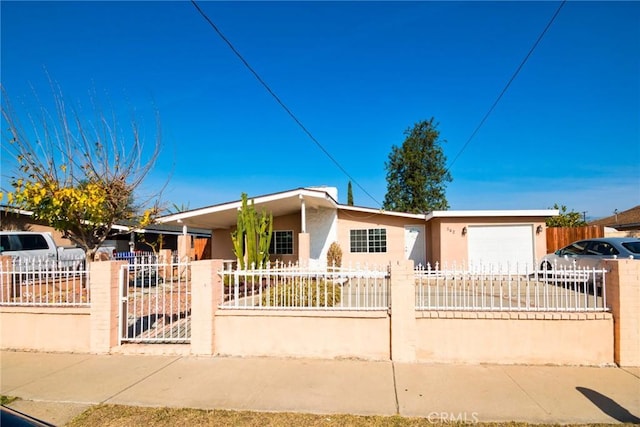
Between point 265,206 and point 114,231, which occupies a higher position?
point 265,206

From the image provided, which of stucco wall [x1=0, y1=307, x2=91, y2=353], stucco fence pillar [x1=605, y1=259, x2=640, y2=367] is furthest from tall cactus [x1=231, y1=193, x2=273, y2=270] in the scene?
stucco fence pillar [x1=605, y1=259, x2=640, y2=367]

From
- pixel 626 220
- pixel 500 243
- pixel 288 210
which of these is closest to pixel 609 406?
pixel 500 243

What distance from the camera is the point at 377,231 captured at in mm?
17781

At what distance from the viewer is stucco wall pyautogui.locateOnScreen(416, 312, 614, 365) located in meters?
6.00

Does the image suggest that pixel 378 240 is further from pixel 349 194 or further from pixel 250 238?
pixel 349 194

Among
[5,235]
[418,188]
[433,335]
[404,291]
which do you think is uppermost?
[418,188]

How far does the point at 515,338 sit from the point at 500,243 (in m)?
10.7

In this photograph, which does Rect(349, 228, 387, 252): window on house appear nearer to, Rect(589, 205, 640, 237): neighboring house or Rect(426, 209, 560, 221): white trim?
Rect(426, 209, 560, 221): white trim

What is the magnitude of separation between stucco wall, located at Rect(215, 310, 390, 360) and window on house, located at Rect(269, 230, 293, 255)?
40.1ft

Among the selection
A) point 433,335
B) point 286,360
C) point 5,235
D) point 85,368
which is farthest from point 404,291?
point 5,235

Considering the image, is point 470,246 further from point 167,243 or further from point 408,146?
point 167,243

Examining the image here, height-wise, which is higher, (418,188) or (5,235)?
(418,188)

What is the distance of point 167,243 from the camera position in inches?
1238

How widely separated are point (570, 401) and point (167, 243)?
30357 millimetres
